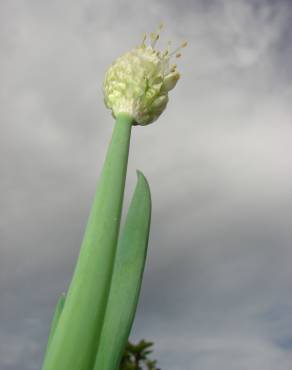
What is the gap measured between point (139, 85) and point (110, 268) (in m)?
0.79

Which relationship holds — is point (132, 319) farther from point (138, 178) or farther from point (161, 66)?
point (161, 66)

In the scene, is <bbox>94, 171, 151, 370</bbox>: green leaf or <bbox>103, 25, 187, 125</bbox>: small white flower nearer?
<bbox>94, 171, 151, 370</bbox>: green leaf

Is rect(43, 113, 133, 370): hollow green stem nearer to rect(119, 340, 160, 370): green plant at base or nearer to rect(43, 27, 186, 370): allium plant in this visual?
rect(43, 27, 186, 370): allium plant

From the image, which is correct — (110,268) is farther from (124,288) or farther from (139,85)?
(139,85)

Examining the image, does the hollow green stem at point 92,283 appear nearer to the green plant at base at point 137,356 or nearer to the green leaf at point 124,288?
the green leaf at point 124,288

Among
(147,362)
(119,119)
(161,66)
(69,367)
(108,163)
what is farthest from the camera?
(147,362)

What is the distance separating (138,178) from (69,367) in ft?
2.38

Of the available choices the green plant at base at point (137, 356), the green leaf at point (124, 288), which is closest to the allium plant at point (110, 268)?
the green leaf at point (124, 288)

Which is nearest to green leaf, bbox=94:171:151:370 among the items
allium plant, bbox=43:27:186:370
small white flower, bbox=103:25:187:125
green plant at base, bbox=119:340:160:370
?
allium plant, bbox=43:27:186:370

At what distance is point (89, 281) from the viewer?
1185 millimetres

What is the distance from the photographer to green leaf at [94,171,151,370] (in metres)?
1.19

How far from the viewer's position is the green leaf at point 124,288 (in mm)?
1194

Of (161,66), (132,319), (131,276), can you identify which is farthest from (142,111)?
(132,319)

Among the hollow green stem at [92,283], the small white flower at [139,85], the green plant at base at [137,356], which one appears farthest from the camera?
the green plant at base at [137,356]
